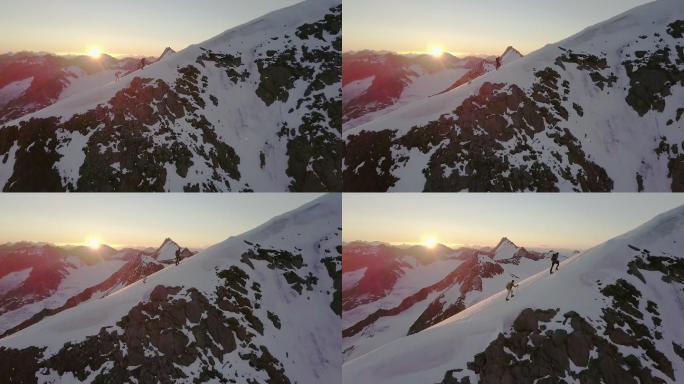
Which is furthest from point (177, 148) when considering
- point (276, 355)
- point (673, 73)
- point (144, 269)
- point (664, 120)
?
point (673, 73)

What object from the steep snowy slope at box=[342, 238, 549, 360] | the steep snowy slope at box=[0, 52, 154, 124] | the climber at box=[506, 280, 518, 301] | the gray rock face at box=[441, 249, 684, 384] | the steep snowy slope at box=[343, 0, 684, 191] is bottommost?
the steep snowy slope at box=[342, 238, 549, 360]

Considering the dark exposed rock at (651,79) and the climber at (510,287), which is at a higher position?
the dark exposed rock at (651,79)

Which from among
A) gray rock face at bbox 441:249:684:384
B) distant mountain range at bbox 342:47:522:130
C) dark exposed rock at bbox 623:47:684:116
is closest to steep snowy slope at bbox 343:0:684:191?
dark exposed rock at bbox 623:47:684:116

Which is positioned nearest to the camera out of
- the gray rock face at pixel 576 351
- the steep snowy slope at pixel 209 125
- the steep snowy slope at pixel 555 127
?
the gray rock face at pixel 576 351

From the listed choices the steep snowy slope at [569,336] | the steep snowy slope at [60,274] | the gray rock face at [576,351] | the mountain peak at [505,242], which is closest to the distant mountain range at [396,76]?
the mountain peak at [505,242]

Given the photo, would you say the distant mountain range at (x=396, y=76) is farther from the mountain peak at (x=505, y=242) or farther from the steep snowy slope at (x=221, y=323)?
the mountain peak at (x=505, y=242)

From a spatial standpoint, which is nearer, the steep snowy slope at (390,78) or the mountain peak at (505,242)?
the mountain peak at (505,242)

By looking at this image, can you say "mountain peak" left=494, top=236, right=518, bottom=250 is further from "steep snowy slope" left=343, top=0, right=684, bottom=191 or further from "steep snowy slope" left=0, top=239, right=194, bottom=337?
"steep snowy slope" left=0, top=239, right=194, bottom=337
